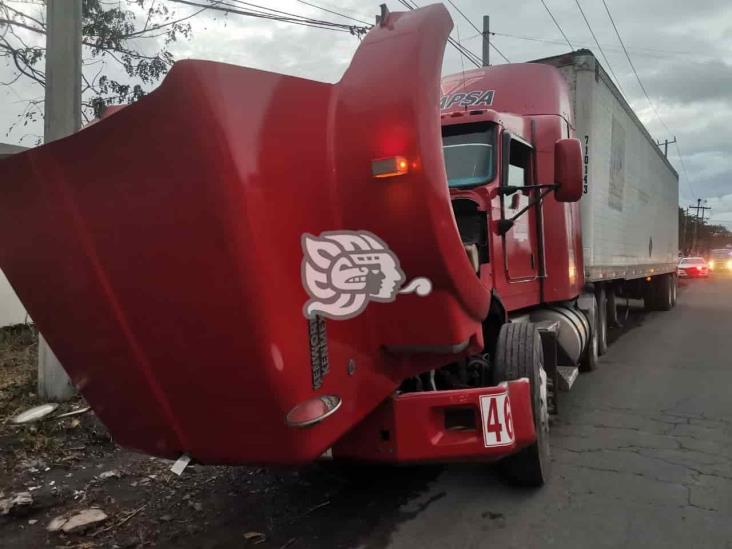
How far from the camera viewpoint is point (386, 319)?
2885 millimetres

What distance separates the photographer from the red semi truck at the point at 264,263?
221cm

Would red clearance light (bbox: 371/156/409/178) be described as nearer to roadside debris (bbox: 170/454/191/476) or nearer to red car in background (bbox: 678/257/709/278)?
roadside debris (bbox: 170/454/191/476)

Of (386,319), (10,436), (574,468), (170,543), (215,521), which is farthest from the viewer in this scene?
(10,436)

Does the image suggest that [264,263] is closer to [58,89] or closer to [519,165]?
[519,165]

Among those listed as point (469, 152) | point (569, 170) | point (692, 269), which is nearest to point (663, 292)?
point (469, 152)

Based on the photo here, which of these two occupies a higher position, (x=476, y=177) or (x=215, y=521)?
(x=476, y=177)

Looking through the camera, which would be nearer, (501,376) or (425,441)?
(425,441)

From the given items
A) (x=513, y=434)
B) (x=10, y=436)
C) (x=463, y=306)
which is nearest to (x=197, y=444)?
(x=463, y=306)

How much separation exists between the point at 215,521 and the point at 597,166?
6.24 metres

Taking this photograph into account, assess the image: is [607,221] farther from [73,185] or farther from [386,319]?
[73,185]

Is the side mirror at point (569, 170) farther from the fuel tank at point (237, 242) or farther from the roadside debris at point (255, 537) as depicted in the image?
the roadside debris at point (255, 537)

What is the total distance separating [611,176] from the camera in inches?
344

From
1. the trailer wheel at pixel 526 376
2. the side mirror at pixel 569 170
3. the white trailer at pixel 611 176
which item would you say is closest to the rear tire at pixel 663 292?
the white trailer at pixel 611 176

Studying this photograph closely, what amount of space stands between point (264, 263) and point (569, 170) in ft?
9.27
